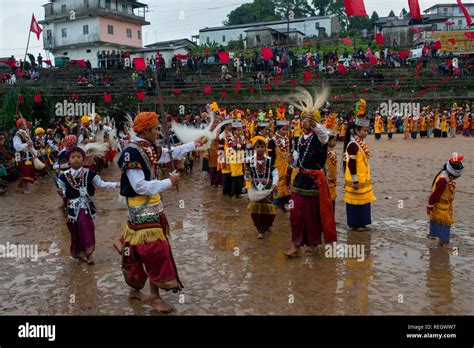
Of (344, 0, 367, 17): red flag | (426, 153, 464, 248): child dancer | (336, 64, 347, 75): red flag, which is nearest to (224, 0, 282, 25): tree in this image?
(336, 64, 347, 75): red flag

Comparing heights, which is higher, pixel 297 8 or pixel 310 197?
pixel 297 8

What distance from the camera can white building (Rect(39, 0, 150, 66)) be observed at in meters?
45.6

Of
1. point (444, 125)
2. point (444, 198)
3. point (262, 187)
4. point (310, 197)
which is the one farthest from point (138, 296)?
point (444, 125)

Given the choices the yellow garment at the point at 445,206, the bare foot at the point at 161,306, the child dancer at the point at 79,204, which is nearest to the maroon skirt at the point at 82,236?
the child dancer at the point at 79,204

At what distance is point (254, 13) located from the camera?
221 ft

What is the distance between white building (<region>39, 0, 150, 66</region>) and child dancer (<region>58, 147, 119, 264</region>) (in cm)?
4183

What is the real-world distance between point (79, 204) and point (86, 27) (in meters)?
43.6

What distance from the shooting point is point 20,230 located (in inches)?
338

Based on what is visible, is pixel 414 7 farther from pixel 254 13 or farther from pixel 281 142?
pixel 254 13

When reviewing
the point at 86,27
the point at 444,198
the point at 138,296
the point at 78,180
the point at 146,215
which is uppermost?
the point at 86,27

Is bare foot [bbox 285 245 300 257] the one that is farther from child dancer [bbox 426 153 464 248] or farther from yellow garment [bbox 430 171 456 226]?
yellow garment [bbox 430 171 456 226]

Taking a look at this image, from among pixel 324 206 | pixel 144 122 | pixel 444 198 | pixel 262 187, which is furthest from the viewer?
pixel 262 187

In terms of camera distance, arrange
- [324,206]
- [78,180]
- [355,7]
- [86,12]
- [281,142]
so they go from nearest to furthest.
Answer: [324,206]
[78,180]
[281,142]
[355,7]
[86,12]
